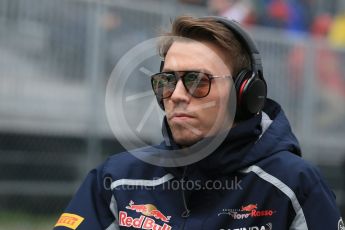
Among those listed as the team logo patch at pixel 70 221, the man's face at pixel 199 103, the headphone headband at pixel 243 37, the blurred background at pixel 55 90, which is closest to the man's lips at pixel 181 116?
the man's face at pixel 199 103

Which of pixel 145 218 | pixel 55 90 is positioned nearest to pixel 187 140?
pixel 145 218

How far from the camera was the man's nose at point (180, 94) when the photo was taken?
94.3 inches

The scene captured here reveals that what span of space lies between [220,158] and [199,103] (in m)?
0.19

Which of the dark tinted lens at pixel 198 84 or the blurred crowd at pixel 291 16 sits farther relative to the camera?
the blurred crowd at pixel 291 16

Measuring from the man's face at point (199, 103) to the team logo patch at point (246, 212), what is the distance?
0.25 metres

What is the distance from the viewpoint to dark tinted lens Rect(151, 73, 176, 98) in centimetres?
244

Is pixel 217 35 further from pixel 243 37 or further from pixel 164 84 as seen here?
pixel 164 84

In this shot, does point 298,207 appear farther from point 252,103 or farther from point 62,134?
point 62,134

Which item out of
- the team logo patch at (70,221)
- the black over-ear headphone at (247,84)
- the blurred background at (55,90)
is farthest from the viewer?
the blurred background at (55,90)

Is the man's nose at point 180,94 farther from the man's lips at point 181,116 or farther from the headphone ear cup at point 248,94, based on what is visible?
the headphone ear cup at point 248,94

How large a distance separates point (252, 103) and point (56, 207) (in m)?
4.22

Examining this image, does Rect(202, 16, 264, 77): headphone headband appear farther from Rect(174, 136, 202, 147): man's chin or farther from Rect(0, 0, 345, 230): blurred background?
Rect(0, 0, 345, 230): blurred background

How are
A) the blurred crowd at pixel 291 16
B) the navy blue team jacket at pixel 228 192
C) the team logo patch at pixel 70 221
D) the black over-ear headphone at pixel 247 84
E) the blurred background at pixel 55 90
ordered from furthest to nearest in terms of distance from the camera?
the blurred crowd at pixel 291 16 → the blurred background at pixel 55 90 → the team logo patch at pixel 70 221 → the black over-ear headphone at pixel 247 84 → the navy blue team jacket at pixel 228 192

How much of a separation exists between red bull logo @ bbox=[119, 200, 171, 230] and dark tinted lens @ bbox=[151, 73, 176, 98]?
1.23ft
